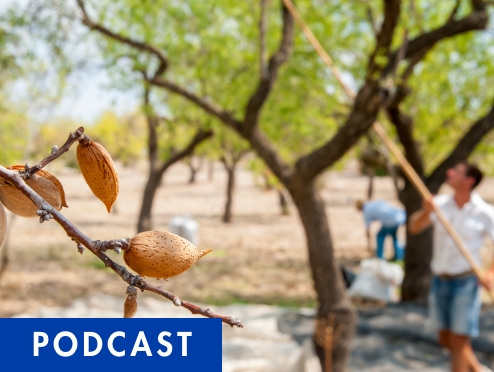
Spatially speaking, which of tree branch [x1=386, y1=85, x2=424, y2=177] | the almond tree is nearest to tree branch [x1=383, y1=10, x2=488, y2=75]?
the almond tree

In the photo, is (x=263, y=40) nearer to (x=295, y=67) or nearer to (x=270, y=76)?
(x=270, y=76)

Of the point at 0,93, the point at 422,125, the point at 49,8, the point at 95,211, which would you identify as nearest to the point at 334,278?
the point at 49,8

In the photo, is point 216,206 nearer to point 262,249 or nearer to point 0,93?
point 262,249

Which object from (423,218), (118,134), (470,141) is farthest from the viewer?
(118,134)

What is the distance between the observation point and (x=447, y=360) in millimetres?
6641

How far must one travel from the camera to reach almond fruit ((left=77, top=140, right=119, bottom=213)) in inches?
23.7

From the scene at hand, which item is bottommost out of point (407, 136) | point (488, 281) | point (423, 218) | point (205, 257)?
point (488, 281)

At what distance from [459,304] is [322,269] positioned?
134cm

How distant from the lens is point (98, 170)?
604 millimetres

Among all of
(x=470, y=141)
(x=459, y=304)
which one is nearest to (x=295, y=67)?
(x=470, y=141)

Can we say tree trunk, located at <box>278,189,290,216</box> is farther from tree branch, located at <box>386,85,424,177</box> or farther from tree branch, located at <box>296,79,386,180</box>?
tree branch, located at <box>296,79,386,180</box>

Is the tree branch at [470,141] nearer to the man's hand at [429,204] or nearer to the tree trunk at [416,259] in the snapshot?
the tree trunk at [416,259]

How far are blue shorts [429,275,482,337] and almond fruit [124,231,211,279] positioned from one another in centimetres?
525

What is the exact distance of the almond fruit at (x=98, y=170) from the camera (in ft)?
1.97
